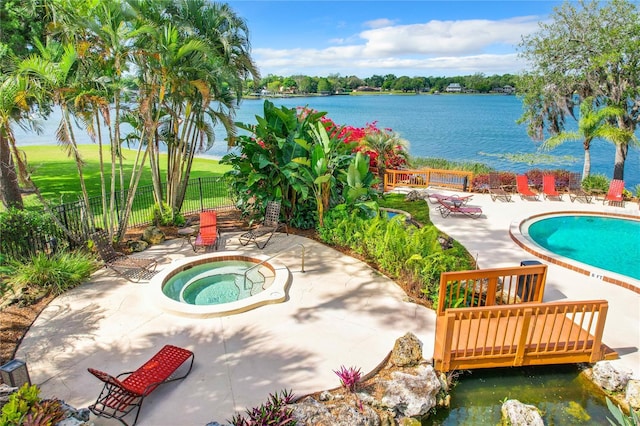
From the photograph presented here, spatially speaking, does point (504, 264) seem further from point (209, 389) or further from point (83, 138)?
point (83, 138)

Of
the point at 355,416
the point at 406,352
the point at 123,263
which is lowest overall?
the point at 355,416

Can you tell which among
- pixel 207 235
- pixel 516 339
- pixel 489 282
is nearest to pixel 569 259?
pixel 489 282

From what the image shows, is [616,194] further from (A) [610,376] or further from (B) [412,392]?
(B) [412,392]

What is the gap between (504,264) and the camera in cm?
973

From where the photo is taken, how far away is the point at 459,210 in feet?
44.6

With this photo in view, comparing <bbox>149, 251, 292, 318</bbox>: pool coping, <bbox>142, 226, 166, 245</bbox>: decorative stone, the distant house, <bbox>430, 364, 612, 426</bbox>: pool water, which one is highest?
the distant house

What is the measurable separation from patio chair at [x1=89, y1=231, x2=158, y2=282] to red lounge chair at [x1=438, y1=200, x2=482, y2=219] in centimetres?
952

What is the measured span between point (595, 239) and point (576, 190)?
5.24 m

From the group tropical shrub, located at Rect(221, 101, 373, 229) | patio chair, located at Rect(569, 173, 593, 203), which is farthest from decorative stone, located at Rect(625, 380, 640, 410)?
patio chair, located at Rect(569, 173, 593, 203)

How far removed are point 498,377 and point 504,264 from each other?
14.2 ft

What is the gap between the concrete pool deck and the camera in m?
5.29

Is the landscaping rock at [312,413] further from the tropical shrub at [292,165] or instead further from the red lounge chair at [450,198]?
the red lounge chair at [450,198]

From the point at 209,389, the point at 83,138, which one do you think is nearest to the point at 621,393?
the point at 209,389

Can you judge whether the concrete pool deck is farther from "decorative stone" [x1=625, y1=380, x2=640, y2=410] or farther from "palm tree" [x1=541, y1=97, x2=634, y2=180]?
"palm tree" [x1=541, y1=97, x2=634, y2=180]
